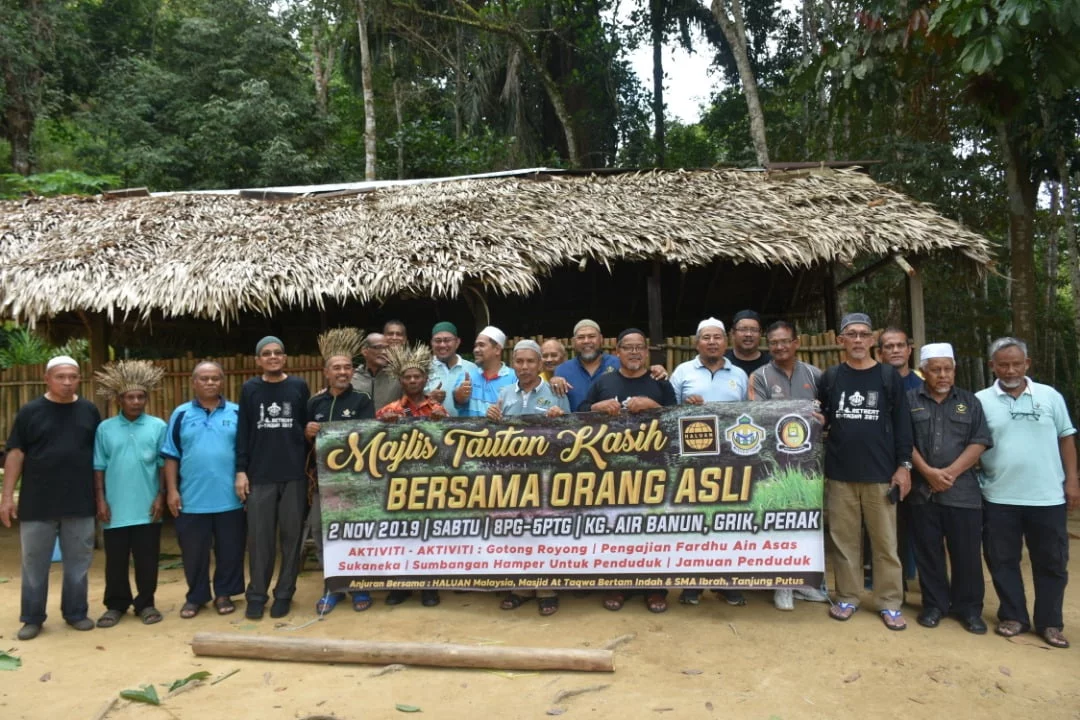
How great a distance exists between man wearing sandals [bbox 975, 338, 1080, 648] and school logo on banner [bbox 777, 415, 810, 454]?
945 mm

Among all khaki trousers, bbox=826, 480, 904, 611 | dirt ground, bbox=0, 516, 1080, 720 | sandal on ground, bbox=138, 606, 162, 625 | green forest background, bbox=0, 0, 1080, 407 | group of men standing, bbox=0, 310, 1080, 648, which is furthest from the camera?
green forest background, bbox=0, 0, 1080, 407

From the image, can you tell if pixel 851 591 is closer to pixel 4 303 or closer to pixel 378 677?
pixel 378 677

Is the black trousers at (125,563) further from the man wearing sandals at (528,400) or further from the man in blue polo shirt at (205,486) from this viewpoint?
the man wearing sandals at (528,400)

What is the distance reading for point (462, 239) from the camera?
649 cm

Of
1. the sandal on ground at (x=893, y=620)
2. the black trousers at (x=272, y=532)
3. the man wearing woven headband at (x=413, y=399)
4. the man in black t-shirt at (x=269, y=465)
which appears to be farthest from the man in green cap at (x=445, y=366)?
the sandal on ground at (x=893, y=620)

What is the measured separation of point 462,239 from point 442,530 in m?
2.91

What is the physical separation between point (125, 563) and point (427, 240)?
339 centimetres

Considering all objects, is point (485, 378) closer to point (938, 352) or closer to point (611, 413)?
point (611, 413)

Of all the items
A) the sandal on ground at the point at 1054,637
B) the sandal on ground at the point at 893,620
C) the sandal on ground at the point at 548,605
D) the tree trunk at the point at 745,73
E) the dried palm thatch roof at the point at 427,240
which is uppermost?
the tree trunk at the point at 745,73

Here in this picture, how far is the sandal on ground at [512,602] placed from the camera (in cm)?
449

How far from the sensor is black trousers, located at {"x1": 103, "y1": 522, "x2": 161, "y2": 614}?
447cm

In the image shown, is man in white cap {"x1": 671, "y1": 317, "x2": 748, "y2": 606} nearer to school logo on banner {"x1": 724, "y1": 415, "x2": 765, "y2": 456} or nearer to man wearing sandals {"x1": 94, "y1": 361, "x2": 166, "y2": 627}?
school logo on banner {"x1": 724, "y1": 415, "x2": 765, "y2": 456}

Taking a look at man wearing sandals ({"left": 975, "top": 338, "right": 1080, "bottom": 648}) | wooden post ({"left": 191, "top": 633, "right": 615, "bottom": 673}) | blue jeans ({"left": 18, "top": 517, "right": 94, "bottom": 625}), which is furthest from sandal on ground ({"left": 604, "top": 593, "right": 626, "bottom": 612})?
blue jeans ({"left": 18, "top": 517, "right": 94, "bottom": 625})

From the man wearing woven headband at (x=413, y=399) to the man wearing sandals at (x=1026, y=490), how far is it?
310cm
